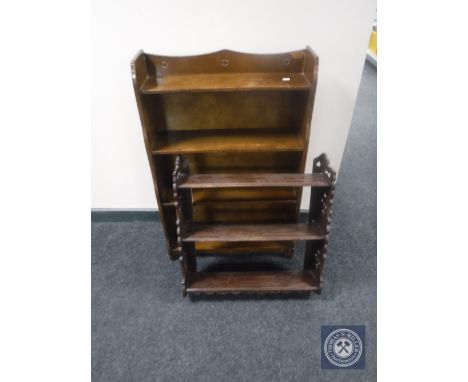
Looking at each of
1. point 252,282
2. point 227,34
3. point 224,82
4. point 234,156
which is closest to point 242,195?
point 234,156

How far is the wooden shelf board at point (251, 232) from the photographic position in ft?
4.10

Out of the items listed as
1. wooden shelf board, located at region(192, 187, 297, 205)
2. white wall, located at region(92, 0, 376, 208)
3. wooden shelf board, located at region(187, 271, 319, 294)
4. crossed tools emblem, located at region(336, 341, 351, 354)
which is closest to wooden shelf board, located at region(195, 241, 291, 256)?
wooden shelf board, located at region(187, 271, 319, 294)

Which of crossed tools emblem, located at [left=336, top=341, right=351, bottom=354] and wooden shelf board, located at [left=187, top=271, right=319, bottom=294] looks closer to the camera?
crossed tools emblem, located at [left=336, top=341, right=351, bottom=354]

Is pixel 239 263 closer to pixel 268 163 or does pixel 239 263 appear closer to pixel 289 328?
pixel 289 328

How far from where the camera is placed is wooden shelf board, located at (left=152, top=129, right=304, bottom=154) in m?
1.27

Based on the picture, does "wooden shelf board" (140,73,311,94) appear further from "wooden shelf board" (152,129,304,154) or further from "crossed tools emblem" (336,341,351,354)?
"crossed tools emblem" (336,341,351,354)

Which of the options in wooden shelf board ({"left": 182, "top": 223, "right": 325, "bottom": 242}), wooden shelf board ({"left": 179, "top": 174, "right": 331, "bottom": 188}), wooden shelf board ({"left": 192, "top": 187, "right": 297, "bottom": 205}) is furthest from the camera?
wooden shelf board ({"left": 192, "top": 187, "right": 297, "bottom": 205})

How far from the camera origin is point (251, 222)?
4.99 feet

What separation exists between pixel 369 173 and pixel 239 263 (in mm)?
1384

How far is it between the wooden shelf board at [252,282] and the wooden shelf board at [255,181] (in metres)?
0.53

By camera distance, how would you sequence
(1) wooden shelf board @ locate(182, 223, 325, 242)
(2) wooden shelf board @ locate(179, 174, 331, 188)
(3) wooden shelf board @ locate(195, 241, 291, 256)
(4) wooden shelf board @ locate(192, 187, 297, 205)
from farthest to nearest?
(3) wooden shelf board @ locate(195, 241, 291, 256) < (4) wooden shelf board @ locate(192, 187, 297, 205) < (1) wooden shelf board @ locate(182, 223, 325, 242) < (2) wooden shelf board @ locate(179, 174, 331, 188)

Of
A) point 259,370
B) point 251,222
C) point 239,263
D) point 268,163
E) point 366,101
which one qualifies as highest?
point 366,101

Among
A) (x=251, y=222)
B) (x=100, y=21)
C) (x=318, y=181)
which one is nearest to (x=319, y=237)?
(x=318, y=181)

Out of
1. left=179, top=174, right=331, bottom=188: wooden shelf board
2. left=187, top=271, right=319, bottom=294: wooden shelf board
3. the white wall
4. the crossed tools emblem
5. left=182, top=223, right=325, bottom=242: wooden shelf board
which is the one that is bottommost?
the crossed tools emblem
